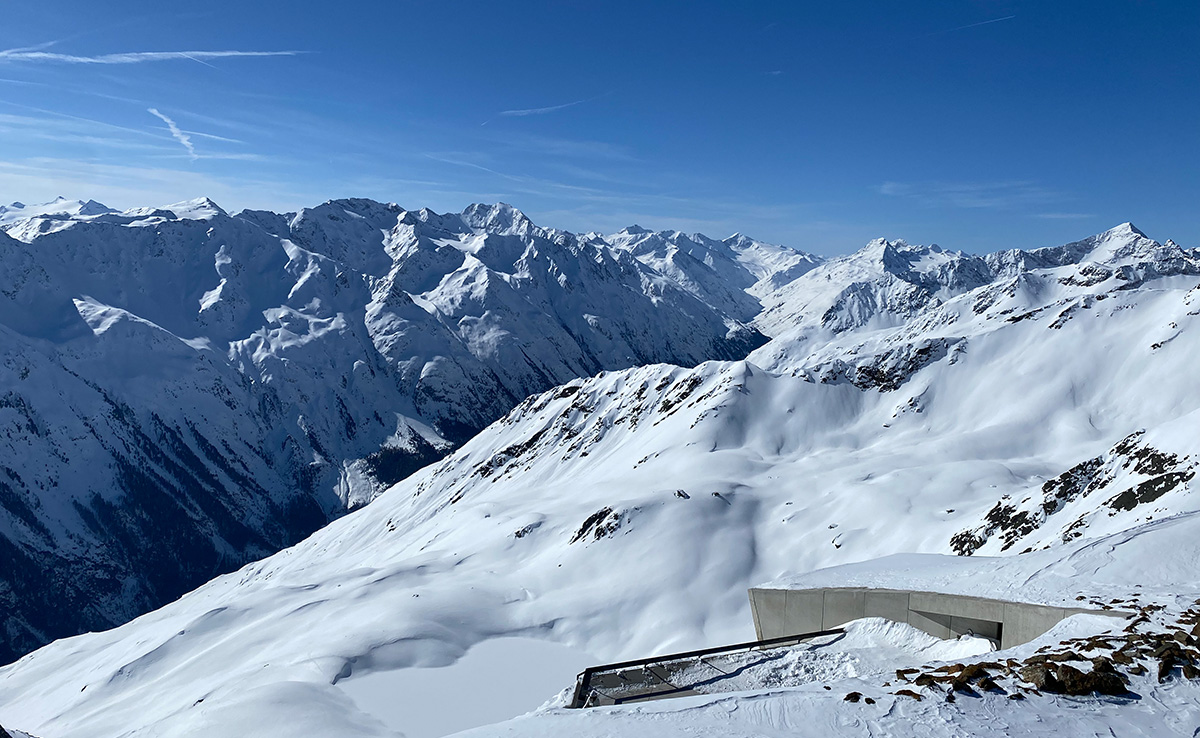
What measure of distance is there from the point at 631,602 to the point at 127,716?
42.3 meters

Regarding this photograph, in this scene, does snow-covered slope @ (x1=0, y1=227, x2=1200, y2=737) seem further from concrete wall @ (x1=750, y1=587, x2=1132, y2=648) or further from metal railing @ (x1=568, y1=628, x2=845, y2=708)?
metal railing @ (x1=568, y1=628, x2=845, y2=708)

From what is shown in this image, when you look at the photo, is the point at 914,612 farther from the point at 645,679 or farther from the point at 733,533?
the point at 733,533

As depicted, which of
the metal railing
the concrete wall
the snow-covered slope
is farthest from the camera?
the snow-covered slope

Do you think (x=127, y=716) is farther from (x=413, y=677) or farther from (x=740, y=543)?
(x=740, y=543)

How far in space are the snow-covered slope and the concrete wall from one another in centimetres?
70

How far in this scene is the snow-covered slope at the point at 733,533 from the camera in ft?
59.1

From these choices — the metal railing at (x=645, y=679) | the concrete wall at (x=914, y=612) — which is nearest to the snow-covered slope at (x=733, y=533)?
the concrete wall at (x=914, y=612)

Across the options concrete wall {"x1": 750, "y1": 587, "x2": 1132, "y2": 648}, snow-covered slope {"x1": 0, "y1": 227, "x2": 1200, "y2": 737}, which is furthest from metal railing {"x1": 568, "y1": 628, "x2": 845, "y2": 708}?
snow-covered slope {"x1": 0, "y1": 227, "x2": 1200, "y2": 737}

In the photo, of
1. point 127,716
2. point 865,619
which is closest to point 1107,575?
point 865,619

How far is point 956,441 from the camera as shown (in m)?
94.4

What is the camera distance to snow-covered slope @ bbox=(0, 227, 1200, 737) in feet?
59.1

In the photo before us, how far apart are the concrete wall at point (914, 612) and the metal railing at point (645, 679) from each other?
2530mm

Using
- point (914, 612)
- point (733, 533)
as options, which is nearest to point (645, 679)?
point (914, 612)

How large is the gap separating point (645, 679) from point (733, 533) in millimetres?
58473
